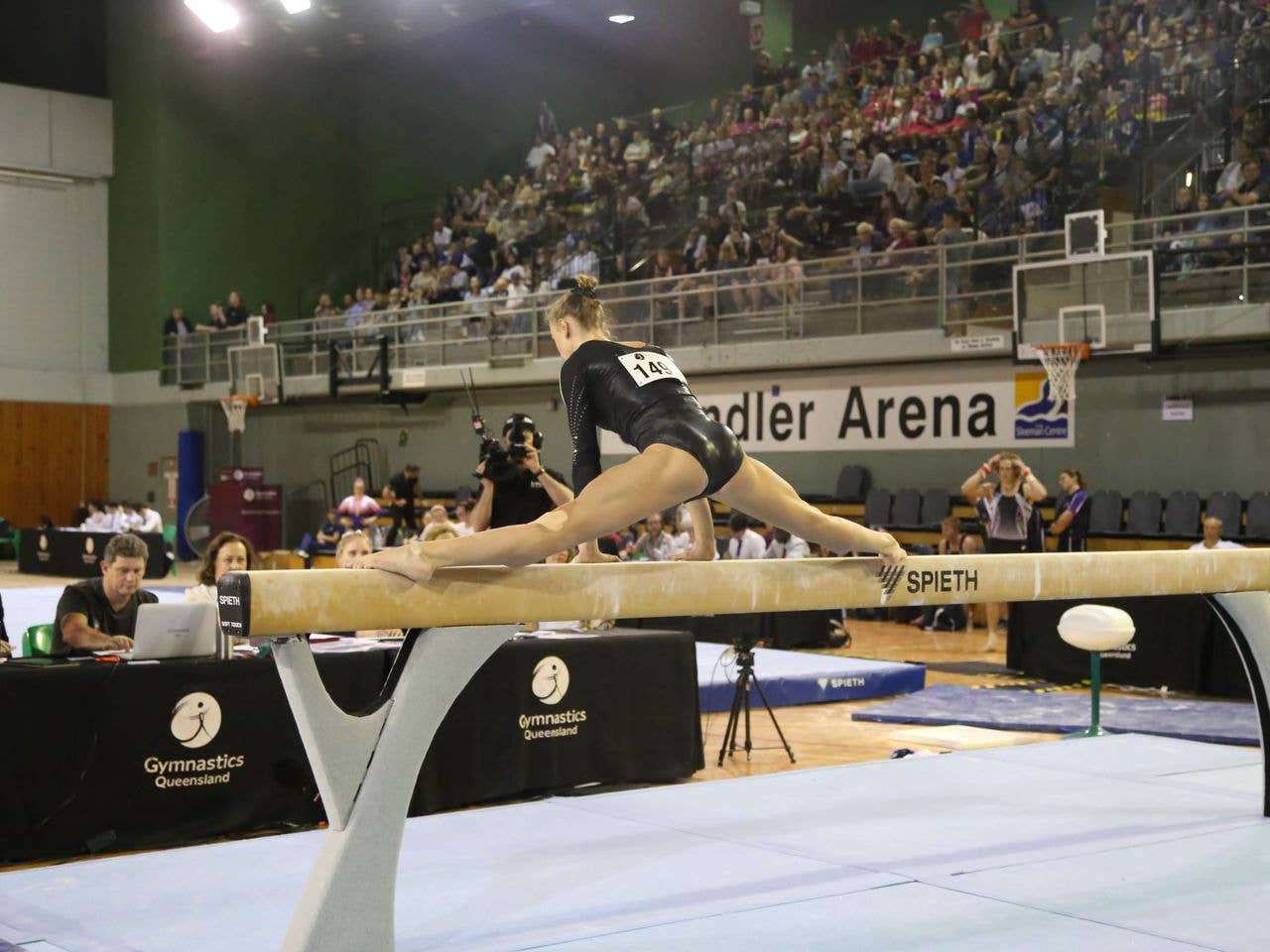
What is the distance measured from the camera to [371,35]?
25.4 m

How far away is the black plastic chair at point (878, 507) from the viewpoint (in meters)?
16.0

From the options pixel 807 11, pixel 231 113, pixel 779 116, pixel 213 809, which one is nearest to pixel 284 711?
pixel 213 809

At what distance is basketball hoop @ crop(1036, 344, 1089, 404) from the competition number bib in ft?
35.0

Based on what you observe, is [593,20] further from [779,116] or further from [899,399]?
[899,399]

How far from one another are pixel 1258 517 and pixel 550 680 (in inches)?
350

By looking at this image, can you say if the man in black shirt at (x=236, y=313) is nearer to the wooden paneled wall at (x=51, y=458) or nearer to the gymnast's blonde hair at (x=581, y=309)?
the wooden paneled wall at (x=51, y=458)

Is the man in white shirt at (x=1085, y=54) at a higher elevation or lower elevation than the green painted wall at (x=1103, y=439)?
higher

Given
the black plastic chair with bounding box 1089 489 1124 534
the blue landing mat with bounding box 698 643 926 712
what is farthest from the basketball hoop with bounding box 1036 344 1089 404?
the blue landing mat with bounding box 698 643 926 712

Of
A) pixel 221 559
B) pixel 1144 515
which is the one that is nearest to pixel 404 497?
pixel 1144 515

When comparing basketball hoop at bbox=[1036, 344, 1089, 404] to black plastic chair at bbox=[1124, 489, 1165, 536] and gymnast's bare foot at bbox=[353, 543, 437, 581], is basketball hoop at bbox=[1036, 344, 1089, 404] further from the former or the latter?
gymnast's bare foot at bbox=[353, 543, 437, 581]

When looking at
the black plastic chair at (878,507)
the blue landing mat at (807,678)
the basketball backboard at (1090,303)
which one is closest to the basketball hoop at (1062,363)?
the basketball backboard at (1090,303)

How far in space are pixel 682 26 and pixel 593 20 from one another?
1850 mm

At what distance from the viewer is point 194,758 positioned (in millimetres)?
5652

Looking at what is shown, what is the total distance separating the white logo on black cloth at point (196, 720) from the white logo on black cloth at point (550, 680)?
1498mm
